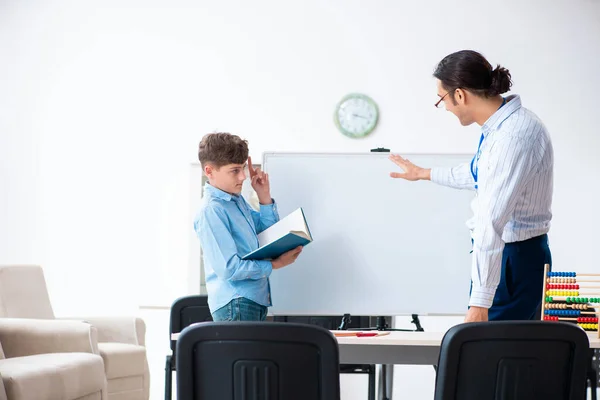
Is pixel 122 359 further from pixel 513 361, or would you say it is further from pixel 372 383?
pixel 513 361

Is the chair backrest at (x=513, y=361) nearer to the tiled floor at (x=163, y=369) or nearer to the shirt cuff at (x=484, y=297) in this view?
the shirt cuff at (x=484, y=297)

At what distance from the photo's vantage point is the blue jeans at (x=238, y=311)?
255 centimetres

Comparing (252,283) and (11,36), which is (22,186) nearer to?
(11,36)

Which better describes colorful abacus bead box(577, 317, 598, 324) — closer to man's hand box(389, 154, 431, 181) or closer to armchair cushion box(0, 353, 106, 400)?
man's hand box(389, 154, 431, 181)

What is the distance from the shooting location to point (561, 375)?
5.77ft

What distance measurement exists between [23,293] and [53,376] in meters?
1.38

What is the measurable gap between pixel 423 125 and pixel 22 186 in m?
3.05

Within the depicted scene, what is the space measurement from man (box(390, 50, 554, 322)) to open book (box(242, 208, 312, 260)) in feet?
1.88

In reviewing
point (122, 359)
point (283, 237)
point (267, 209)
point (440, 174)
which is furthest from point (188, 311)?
point (440, 174)

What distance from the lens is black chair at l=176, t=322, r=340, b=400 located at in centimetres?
169

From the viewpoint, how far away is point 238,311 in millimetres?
2551

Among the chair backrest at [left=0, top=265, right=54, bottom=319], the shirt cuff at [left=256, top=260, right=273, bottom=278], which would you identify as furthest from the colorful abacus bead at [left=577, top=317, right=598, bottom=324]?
the chair backrest at [left=0, top=265, right=54, bottom=319]

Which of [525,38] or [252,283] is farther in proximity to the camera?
[525,38]

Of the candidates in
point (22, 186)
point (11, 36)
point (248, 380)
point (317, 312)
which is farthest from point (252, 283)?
point (11, 36)
